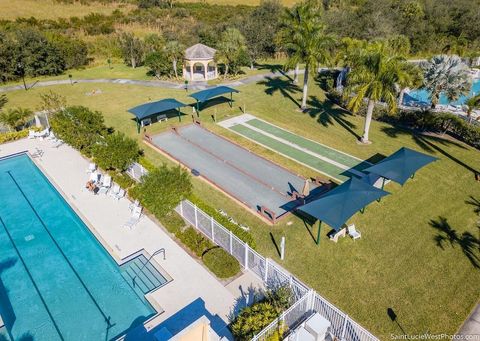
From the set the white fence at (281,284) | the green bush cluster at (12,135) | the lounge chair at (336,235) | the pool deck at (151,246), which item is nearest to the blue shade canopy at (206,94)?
the pool deck at (151,246)

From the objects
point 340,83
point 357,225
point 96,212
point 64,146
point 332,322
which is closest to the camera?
point 332,322

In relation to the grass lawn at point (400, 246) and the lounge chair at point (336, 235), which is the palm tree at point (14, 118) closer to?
the grass lawn at point (400, 246)

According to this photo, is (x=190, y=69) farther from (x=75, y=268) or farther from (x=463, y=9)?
(x=463, y=9)

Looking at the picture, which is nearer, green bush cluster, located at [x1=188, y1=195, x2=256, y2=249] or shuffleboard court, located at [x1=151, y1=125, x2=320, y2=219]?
green bush cluster, located at [x1=188, y1=195, x2=256, y2=249]

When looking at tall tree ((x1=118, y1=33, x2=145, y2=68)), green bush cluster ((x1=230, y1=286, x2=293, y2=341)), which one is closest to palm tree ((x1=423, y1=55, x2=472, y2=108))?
green bush cluster ((x1=230, y1=286, x2=293, y2=341))

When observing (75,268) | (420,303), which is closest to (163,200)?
(75,268)

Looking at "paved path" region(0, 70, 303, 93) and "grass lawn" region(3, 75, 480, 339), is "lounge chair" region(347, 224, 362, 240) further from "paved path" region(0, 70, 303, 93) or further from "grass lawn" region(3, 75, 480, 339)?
"paved path" region(0, 70, 303, 93)
